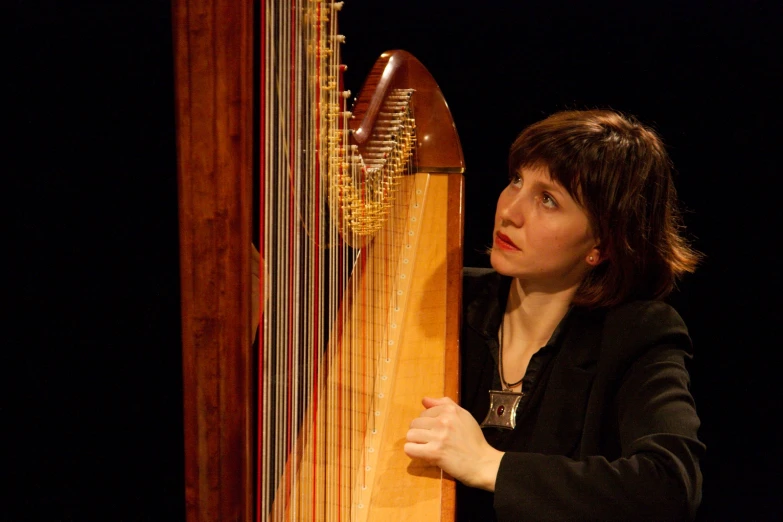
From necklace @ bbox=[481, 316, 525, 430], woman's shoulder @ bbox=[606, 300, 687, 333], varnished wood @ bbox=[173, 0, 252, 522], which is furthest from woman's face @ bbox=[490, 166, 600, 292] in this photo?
varnished wood @ bbox=[173, 0, 252, 522]

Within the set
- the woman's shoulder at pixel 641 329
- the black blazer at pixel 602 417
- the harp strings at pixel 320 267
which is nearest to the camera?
the harp strings at pixel 320 267

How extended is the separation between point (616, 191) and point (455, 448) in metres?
0.52

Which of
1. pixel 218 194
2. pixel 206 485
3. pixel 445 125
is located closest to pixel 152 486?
pixel 445 125

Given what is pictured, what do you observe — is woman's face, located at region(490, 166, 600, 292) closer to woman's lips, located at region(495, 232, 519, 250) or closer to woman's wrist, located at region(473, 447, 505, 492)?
woman's lips, located at region(495, 232, 519, 250)

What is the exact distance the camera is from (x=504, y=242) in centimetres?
138

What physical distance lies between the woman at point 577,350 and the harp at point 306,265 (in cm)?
11

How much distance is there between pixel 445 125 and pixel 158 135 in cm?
57

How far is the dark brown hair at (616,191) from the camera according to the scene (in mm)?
1335

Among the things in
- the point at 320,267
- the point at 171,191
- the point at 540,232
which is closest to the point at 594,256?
the point at 540,232

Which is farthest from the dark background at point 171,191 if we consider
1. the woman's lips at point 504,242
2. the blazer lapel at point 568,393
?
the blazer lapel at point 568,393

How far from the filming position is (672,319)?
131cm

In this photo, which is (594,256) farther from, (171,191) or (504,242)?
(171,191)

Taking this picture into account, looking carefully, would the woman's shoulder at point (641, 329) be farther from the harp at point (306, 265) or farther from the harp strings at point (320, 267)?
the harp strings at point (320, 267)

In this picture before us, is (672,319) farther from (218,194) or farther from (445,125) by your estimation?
(218,194)
